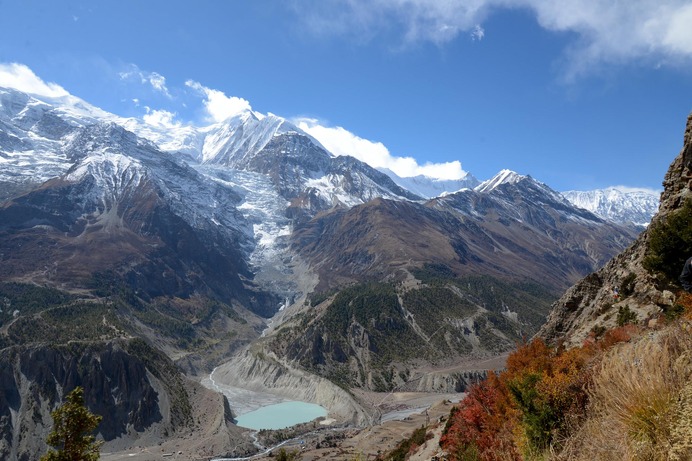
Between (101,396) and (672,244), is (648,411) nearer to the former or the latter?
(672,244)

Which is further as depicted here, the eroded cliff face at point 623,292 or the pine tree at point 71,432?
the eroded cliff face at point 623,292

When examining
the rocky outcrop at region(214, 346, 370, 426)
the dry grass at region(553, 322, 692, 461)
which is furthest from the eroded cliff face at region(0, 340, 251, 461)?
the dry grass at region(553, 322, 692, 461)

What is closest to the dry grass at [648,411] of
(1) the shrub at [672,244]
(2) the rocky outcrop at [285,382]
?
(1) the shrub at [672,244]

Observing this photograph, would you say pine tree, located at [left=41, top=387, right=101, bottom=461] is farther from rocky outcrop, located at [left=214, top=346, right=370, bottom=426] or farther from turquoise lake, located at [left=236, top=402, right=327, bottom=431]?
rocky outcrop, located at [left=214, top=346, right=370, bottom=426]

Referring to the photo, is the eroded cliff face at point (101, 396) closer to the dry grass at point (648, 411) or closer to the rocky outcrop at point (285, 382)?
the rocky outcrop at point (285, 382)

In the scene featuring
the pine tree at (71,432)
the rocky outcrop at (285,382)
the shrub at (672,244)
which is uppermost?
the shrub at (672,244)

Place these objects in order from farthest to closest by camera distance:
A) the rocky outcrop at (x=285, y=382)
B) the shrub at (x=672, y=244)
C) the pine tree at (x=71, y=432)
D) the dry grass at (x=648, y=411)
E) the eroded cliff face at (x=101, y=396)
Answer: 1. the rocky outcrop at (x=285, y=382)
2. the eroded cliff face at (x=101, y=396)
3. the shrub at (x=672, y=244)
4. the pine tree at (x=71, y=432)
5. the dry grass at (x=648, y=411)
